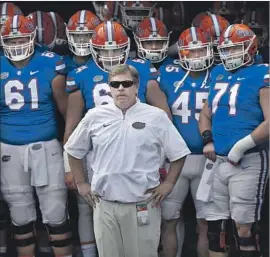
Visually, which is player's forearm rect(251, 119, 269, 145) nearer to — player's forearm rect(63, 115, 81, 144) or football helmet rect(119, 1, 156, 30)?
player's forearm rect(63, 115, 81, 144)

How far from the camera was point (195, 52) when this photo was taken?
5645 mm

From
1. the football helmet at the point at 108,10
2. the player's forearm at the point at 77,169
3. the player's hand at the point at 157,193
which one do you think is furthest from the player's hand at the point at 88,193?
the football helmet at the point at 108,10

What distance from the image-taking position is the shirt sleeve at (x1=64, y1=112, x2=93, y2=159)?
4805 millimetres

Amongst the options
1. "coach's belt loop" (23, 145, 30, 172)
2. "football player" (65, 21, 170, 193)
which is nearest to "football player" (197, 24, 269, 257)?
"football player" (65, 21, 170, 193)

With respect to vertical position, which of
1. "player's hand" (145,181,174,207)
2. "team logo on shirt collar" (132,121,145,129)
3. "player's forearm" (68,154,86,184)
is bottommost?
"player's hand" (145,181,174,207)

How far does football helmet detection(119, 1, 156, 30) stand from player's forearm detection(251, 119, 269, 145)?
1.56 metres

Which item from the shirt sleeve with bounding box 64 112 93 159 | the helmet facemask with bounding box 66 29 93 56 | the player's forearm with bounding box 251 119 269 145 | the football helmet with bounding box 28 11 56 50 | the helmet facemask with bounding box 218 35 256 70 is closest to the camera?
the shirt sleeve with bounding box 64 112 93 159

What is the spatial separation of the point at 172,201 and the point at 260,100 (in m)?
0.90

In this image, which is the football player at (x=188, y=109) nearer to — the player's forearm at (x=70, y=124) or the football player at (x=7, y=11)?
the player's forearm at (x=70, y=124)

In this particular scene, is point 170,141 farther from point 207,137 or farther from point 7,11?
point 7,11

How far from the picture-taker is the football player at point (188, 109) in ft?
18.3

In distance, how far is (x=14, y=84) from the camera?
18.7ft

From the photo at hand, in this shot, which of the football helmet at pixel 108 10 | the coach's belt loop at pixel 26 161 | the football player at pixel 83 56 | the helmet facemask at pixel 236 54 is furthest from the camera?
the football helmet at pixel 108 10

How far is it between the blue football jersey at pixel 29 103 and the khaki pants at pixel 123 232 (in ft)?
3.66
